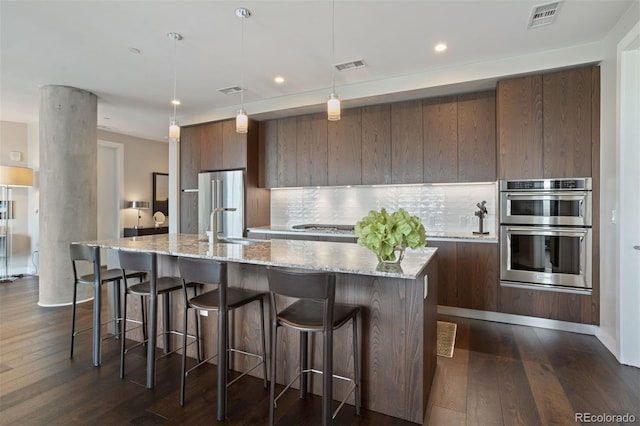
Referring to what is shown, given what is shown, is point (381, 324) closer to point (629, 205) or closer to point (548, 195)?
point (629, 205)

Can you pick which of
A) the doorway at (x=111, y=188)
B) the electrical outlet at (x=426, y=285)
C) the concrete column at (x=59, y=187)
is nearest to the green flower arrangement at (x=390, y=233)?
the electrical outlet at (x=426, y=285)

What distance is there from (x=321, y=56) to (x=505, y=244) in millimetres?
2838

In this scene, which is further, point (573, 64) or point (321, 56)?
point (321, 56)

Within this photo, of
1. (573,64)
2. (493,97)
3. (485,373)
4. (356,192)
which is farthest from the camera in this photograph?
(356,192)

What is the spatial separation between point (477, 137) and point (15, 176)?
287 inches

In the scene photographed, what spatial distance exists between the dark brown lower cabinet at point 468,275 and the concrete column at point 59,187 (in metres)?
4.66

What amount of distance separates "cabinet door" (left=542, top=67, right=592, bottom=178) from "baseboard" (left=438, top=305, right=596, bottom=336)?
1518 millimetres

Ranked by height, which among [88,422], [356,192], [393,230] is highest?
[356,192]

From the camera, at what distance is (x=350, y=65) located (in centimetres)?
358

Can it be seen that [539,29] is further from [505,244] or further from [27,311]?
[27,311]

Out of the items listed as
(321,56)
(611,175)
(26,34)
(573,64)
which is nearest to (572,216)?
(611,175)

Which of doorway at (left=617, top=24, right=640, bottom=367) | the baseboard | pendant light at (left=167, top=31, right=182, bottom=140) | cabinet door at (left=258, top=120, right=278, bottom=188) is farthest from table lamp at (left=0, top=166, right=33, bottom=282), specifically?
doorway at (left=617, top=24, right=640, bottom=367)

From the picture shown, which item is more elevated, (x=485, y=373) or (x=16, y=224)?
(x=16, y=224)

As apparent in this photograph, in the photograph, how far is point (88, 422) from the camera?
188 centimetres
